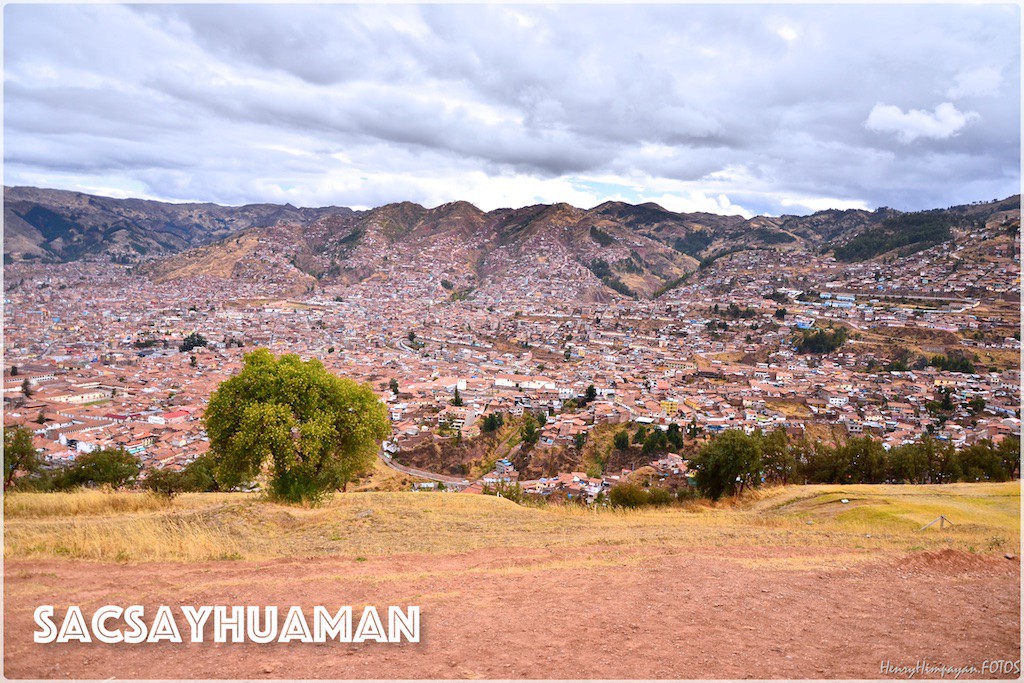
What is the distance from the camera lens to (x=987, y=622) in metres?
5.50

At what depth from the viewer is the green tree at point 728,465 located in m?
16.9

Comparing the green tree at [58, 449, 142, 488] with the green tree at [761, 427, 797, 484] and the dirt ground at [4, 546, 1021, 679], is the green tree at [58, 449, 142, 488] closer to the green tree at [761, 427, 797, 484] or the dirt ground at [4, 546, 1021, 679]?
the dirt ground at [4, 546, 1021, 679]

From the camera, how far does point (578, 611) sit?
552 cm

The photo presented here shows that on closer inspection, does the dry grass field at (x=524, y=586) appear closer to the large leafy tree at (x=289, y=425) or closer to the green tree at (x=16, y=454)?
the large leafy tree at (x=289, y=425)

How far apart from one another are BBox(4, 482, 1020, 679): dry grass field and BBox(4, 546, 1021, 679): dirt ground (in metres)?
0.02

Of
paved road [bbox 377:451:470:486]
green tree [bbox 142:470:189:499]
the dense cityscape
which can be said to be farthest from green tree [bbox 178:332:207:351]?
green tree [bbox 142:470:189:499]

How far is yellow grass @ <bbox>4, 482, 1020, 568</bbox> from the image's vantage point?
7.57m

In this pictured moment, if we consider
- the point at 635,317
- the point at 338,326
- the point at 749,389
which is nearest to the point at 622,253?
the point at 635,317

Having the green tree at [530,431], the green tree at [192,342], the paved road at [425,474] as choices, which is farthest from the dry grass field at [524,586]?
the green tree at [192,342]

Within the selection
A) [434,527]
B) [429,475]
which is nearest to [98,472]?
[434,527]

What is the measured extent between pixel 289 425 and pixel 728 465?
514 inches

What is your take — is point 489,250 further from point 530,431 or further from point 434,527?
point 434,527

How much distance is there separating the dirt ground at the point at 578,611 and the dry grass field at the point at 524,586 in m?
0.02

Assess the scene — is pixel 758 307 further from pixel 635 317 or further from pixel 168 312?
pixel 168 312
